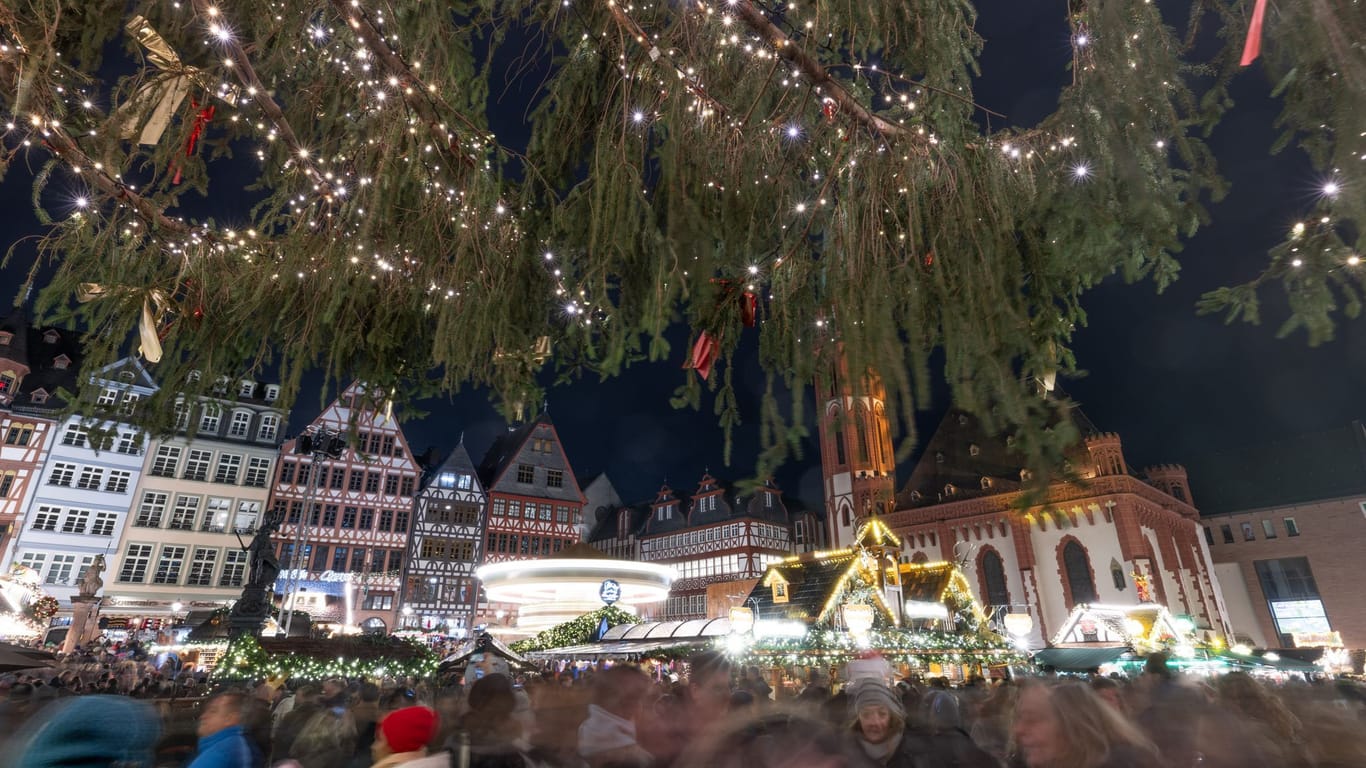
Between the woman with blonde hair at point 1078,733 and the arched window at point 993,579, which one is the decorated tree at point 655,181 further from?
the arched window at point 993,579

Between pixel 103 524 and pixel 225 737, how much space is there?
37126 millimetres

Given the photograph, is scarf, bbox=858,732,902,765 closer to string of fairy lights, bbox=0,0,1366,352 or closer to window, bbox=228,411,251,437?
string of fairy lights, bbox=0,0,1366,352

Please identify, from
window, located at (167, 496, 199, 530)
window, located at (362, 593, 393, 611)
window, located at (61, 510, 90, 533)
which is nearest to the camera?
window, located at (61, 510, 90, 533)

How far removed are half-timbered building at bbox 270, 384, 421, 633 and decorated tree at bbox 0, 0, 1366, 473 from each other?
108ft

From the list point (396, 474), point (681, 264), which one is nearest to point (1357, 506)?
point (681, 264)

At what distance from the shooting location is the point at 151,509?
106 feet

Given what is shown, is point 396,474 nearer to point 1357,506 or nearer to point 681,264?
point 681,264

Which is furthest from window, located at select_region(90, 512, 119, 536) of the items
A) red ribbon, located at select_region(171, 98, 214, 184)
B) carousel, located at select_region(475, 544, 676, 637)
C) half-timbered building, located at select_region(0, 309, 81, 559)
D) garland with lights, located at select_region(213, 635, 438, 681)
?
red ribbon, located at select_region(171, 98, 214, 184)

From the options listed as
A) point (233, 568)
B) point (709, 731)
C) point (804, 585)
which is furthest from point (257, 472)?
point (709, 731)

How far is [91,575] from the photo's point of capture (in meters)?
23.1

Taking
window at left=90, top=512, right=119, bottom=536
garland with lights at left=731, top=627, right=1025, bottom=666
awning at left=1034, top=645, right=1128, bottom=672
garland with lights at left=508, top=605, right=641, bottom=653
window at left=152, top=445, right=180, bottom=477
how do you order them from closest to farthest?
1. garland with lights at left=731, top=627, right=1025, bottom=666
2. awning at left=1034, top=645, right=1128, bottom=672
3. garland with lights at left=508, top=605, right=641, bottom=653
4. window at left=90, top=512, right=119, bottom=536
5. window at left=152, top=445, right=180, bottom=477

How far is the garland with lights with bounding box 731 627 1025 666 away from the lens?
10438 mm

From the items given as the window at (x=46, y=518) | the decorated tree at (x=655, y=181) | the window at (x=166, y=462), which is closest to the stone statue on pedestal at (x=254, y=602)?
the decorated tree at (x=655, y=181)

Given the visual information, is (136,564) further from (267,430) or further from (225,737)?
(225,737)
